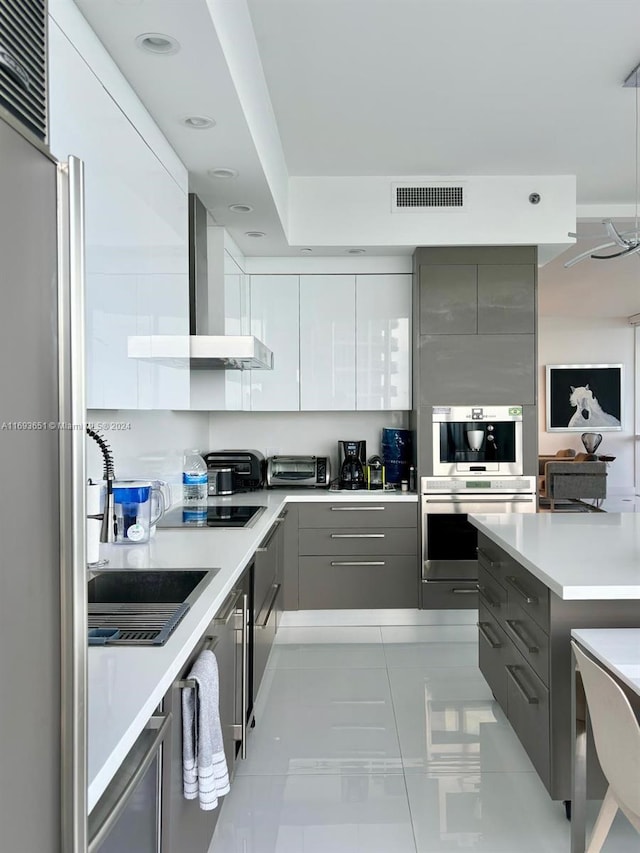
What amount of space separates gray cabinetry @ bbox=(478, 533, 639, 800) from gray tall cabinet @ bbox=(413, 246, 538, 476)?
173 centimetres

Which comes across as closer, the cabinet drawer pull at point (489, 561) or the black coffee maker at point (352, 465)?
the cabinet drawer pull at point (489, 561)

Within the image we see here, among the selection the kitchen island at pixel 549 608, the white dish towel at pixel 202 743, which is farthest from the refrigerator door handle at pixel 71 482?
the kitchen island at pixel 549 608

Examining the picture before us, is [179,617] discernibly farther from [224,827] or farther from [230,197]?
[230,197]

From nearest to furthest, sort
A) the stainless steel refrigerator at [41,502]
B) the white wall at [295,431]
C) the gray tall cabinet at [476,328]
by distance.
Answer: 1. the stainless steel refrigerator at [41,502]
2. the gray tall cabinet at [476,328]
3. the white wall at [295,431]

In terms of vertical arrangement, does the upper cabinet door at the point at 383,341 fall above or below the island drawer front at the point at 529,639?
above

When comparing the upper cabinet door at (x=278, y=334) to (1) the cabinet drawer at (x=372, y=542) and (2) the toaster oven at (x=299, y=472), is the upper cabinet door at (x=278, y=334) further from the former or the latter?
(1) the cabinet drawer at (x=372, y=542)

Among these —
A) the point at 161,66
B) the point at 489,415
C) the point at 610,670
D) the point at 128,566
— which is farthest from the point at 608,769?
the point at 489,415

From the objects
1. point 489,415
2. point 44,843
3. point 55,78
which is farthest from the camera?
point 489,415

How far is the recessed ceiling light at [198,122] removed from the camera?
95.1 inches

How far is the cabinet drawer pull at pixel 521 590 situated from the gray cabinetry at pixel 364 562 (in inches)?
67.2

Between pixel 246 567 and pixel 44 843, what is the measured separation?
5.94 feet

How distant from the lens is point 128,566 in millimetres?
2176

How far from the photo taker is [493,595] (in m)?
2.95

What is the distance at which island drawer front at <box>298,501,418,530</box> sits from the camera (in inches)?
171
